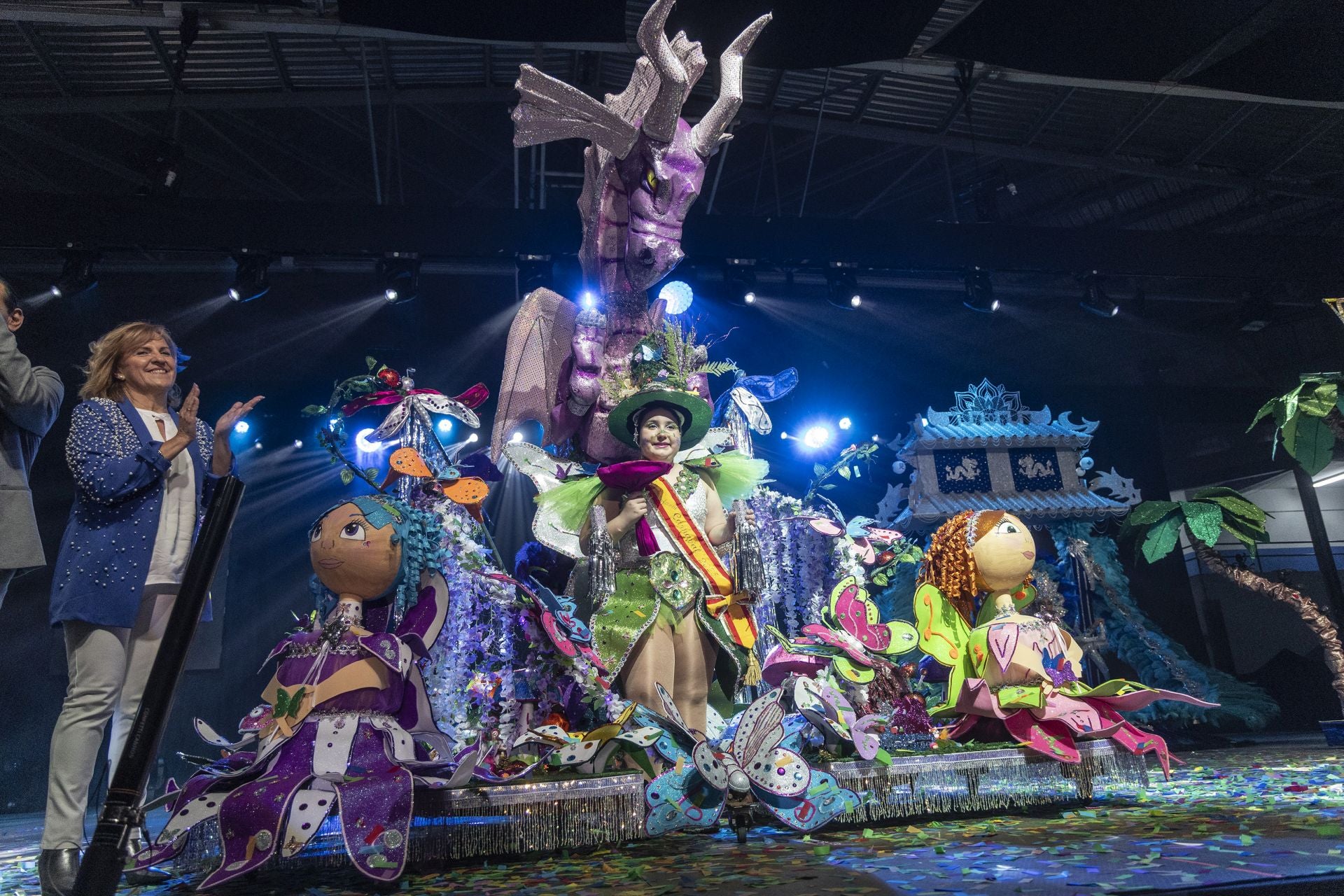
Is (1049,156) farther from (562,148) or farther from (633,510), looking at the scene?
(633,510)

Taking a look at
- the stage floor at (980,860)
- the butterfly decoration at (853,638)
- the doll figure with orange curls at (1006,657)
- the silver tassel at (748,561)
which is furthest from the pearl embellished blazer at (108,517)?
the doll figure with orange curls at (1006,657)

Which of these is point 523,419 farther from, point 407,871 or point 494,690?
point 407,871

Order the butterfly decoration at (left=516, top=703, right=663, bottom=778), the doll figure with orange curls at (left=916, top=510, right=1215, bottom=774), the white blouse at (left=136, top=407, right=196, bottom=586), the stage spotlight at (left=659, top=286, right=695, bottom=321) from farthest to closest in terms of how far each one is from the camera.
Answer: the stage spotlight at (left=659, top=286, right=695, bottom=321) < the doll figure with orange curls at (left=916, top=510, right=1215, bottom=774) < the butterfly decoration at (left=516, top=703, right=663, bottom=778) < the white blouse at (left=136, top=407, right=196, bottom=586)

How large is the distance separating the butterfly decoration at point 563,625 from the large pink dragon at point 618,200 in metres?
0.67

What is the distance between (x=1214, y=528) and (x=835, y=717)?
2643 mm

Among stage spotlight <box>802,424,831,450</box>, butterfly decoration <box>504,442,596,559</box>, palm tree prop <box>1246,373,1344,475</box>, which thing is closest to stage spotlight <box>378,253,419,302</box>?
butterfly decoration <box>504,442,596,559</box>

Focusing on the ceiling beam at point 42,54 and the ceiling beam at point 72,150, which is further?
the ceiling beam at point 72,150

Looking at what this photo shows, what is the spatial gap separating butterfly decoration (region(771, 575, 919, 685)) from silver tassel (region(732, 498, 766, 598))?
11.3 inches

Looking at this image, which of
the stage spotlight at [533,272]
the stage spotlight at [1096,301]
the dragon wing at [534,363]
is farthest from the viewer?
the stage spotlight at [1096,301]

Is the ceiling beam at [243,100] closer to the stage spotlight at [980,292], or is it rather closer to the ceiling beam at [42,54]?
the ceiling beam at [42,54]

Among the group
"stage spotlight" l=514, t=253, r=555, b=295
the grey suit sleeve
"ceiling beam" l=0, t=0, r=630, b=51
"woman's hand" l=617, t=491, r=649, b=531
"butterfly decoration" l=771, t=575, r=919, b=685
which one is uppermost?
"ceiling beam" l=0, t=0, r=630, b=51

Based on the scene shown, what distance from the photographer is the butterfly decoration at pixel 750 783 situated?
236 cm

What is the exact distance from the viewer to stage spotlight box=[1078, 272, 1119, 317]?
6457 mm

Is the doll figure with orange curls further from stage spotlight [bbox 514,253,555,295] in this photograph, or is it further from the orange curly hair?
stage spotlight [bbox 514,253,555,295]
